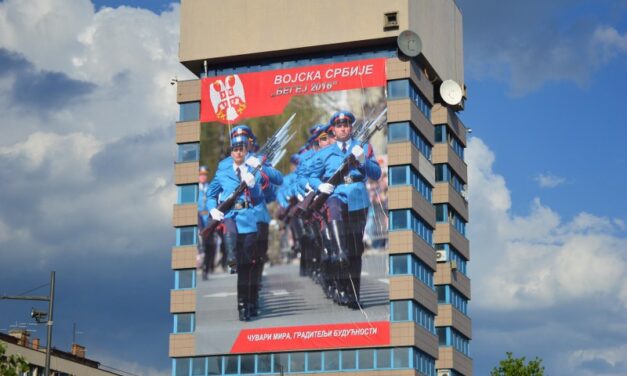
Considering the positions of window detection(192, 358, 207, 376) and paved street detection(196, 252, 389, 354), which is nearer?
paved street detection(196, 252, 389, 354)

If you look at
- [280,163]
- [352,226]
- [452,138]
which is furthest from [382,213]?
[452,138]

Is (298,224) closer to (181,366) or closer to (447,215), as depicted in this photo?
(181,366)

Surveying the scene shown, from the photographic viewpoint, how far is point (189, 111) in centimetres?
13088

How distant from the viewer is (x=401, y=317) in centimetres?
11856

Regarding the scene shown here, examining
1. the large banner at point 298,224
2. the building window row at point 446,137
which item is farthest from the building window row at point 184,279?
the building window row at point 446,137

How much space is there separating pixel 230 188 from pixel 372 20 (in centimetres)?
2053

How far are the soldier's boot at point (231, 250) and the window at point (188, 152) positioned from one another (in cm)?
924

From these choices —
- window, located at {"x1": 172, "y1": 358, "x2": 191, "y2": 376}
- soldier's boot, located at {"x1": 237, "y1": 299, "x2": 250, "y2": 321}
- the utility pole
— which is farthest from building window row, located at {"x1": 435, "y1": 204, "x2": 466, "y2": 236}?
the utility pole

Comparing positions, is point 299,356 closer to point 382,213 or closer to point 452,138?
point 382,213

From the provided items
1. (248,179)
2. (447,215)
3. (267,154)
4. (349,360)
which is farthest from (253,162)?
(447,215)

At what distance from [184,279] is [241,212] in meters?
8.69

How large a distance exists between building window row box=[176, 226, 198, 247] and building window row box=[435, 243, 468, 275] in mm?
25522

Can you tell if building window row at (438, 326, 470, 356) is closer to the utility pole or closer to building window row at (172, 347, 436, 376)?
building window row at (172, 347, 436, 376)

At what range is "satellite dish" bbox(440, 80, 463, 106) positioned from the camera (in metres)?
133
